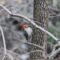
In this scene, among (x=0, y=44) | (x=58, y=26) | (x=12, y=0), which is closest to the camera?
(x=0, y=44)

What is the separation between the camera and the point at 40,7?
4367 mm

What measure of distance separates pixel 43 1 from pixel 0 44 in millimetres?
1457

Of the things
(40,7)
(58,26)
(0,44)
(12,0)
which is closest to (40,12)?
(40,7)

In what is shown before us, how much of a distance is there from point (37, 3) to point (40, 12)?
13 cm

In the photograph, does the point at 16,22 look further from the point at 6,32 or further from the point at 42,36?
the point at 42,36

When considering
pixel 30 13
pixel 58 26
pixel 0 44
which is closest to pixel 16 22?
pixel 30 13

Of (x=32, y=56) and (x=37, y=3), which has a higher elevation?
(x=37, y=3)

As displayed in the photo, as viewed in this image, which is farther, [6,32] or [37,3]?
[6,32]

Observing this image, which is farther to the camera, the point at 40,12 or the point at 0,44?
the point at 0,44

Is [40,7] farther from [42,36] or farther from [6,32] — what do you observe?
[6,32]

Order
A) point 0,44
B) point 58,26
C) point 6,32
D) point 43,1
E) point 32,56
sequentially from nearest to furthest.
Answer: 1. point 43,1
2. point 32,56
3. point 0,44
4. point 6,32
5. point 58,26

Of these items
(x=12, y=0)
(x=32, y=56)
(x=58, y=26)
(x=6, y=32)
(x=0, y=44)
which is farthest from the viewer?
(x=12, y=0)

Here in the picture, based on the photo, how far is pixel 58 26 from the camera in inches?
304

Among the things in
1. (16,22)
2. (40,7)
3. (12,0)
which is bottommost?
(16,22)
